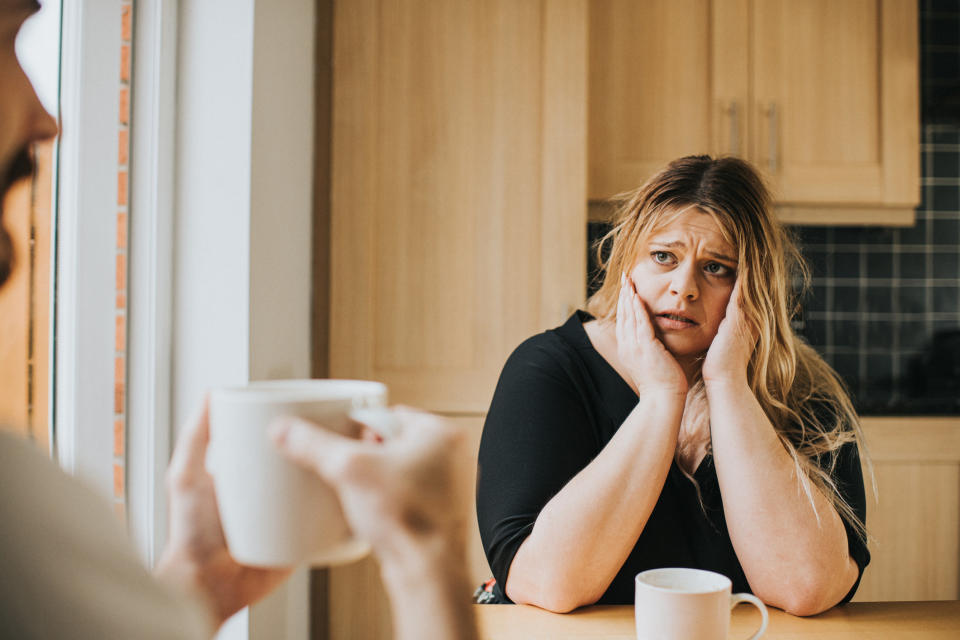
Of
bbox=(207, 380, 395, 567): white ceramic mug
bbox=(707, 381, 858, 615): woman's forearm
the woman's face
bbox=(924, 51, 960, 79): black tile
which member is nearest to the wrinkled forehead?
the woman's face

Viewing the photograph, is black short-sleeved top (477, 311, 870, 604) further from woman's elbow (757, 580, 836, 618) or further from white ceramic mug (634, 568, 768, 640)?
white ceramic mug (634, 568, 768, 640)

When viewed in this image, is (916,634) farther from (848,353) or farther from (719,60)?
(848,353)

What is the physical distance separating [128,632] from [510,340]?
5.71ft

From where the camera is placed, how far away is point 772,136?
2158 millimetres

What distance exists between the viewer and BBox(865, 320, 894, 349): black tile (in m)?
2.53

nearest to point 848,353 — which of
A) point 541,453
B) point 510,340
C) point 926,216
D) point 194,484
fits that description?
point 926,216

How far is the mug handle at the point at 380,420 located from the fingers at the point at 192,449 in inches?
4.6

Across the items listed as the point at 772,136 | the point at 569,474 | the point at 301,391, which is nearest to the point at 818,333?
the point at 772,136

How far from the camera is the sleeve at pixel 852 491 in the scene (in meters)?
0.95

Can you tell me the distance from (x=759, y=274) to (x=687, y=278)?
11 cm

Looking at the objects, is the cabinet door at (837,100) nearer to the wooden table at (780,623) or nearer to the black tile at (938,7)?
the black tile at (938,7)

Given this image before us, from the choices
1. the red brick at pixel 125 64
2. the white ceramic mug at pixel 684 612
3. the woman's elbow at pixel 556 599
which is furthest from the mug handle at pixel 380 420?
the red brick at pixel 125 64

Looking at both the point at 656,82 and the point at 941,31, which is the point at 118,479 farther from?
the point at 941,31

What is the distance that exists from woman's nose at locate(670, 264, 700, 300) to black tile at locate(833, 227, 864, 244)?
1.72m
